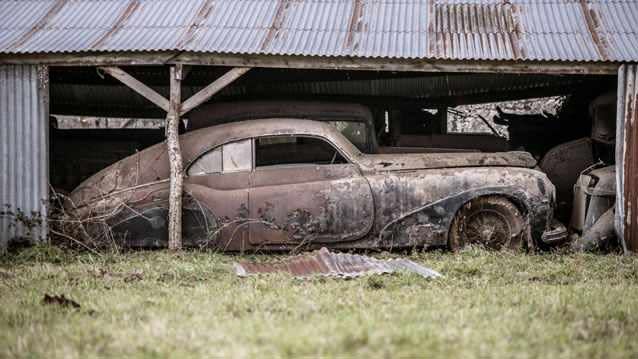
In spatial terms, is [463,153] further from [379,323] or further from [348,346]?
[348,346]

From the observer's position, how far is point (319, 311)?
557cm

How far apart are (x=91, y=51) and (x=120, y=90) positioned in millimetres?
4503

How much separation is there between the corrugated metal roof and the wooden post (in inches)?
19.1

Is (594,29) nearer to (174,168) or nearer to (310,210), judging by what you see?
(310,210)

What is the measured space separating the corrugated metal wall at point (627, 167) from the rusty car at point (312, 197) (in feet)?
2.27

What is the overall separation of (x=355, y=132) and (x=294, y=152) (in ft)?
5.49

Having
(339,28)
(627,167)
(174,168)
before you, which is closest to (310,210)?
(174,168)

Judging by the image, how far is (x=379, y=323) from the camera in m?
5.02

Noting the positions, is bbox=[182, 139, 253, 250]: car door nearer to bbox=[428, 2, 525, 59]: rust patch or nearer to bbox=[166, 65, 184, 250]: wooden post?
bbox=[166, 65, 184, 250]: wooden post

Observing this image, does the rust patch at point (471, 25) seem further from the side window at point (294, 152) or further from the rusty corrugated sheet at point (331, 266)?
the rusty corrugated sheet at point (331, 266)

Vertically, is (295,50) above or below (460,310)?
above

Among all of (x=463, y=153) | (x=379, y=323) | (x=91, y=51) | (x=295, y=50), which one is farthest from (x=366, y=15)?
(x=379, y=323)

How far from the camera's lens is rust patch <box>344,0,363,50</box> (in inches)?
366

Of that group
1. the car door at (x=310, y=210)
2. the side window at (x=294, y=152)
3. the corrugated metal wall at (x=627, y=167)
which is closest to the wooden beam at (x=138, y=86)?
the side window at (x=294, y=152)
